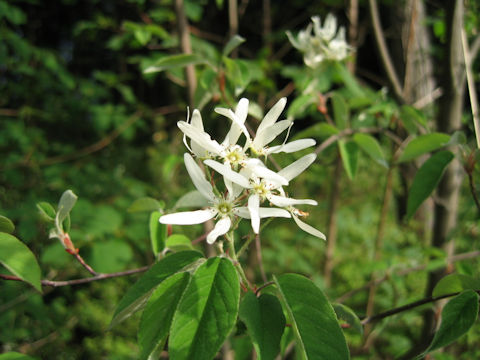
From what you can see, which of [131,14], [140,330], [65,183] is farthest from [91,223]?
[131,14]

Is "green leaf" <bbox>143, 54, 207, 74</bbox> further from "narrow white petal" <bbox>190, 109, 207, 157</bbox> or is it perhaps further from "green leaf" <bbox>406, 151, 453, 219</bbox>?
"green leaf" <bbox>406, 151, 453, 219</bbox>

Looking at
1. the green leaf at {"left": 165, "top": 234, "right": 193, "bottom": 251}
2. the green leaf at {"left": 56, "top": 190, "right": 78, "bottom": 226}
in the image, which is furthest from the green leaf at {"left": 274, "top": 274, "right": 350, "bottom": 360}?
the green leaf at {"left": 56, "top": 190, "right": 78, "bottom": 226}

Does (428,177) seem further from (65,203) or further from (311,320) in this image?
(65,203)

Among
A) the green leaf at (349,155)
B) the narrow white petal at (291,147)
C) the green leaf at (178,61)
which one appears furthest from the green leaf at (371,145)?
the green leaf at (178,61)

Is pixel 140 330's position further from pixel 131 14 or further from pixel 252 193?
pixel 131 14

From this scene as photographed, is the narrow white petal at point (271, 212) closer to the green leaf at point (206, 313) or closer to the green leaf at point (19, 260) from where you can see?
the green leaf at point (206, 313)

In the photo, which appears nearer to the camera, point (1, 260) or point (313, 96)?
point (1, 260)
